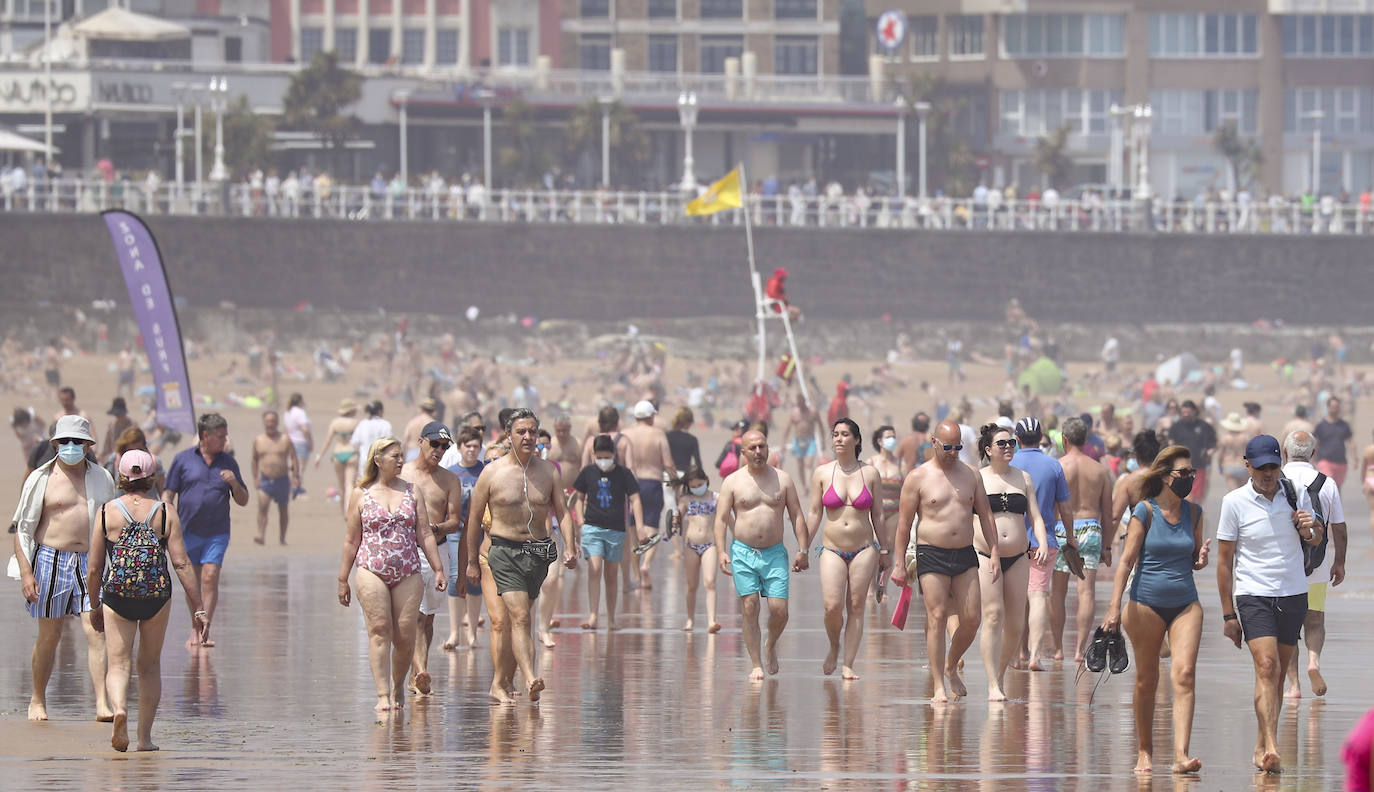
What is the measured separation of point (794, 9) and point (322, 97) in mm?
16578

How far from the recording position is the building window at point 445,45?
6300 cm

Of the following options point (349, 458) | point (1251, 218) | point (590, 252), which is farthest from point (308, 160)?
point (349, 458)

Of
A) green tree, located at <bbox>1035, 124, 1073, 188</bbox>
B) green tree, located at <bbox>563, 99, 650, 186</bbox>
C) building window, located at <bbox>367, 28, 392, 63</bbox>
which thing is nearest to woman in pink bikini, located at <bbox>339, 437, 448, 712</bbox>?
green tree, located at <bbox>563, 99, 650, 186</bbox>

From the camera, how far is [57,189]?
47.8 meters

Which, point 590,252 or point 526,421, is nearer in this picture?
point 526,421

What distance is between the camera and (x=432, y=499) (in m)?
11.1

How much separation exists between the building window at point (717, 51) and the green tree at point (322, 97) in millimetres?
13523

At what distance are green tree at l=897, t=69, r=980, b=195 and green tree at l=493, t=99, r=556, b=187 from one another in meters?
10.0

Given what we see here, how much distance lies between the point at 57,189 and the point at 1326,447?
33.2m

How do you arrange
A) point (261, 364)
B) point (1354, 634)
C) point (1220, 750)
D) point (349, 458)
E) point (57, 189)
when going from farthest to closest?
point (57, 189), point (261, 364), point (349, 458), point (1354, 634), point (1220, 750)

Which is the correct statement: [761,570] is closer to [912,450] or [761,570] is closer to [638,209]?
[912,450]

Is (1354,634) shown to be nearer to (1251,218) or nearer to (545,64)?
(1251,218)

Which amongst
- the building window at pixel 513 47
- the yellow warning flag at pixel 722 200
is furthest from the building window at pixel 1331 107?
the yellow warning flag at pixel 722 200

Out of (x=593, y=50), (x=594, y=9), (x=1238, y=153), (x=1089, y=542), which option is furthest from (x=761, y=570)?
(x=593, y=50)
